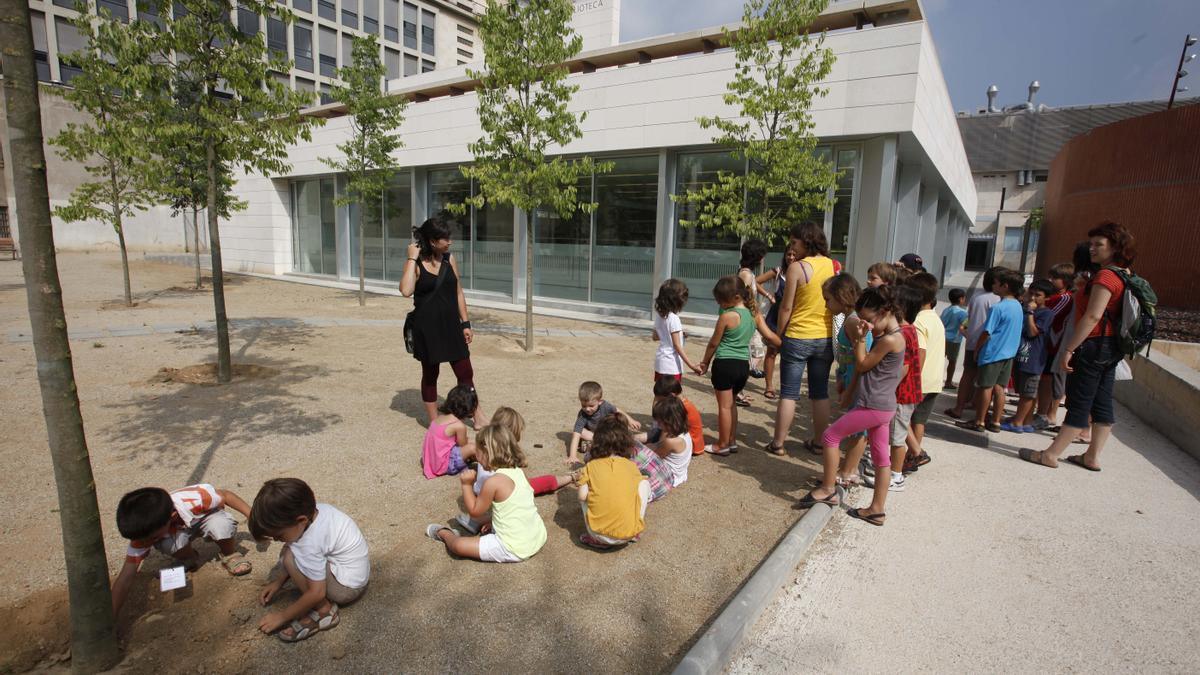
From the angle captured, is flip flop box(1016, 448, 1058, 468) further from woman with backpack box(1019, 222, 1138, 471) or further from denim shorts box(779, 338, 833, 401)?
denim shorts box(779, 338, 833, 401)

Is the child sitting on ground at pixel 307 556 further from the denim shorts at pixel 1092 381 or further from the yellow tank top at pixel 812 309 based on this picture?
the denim shorts at pixel 1092 381

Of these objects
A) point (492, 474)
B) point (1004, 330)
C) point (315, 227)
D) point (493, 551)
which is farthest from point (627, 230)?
point (315, 227)

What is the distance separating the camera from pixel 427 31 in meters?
48.6

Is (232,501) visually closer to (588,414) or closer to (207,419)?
(588,414)

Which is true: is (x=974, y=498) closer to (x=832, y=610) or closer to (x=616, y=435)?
(x=832, y=610)

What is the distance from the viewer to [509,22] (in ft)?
28.2

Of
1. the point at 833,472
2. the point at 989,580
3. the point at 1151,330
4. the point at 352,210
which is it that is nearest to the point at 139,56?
the point at 833,472

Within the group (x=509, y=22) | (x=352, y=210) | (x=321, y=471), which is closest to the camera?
(x=321, y=471)

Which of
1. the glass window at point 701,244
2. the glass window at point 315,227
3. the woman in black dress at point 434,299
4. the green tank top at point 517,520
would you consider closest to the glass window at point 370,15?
the glass window at point 315,227

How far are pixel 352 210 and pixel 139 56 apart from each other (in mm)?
14202

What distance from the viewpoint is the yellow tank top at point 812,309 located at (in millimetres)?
4648

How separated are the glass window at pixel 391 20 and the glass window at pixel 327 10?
380 cm

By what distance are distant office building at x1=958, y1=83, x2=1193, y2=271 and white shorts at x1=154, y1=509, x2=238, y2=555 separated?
184 ft

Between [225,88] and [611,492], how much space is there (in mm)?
5468
